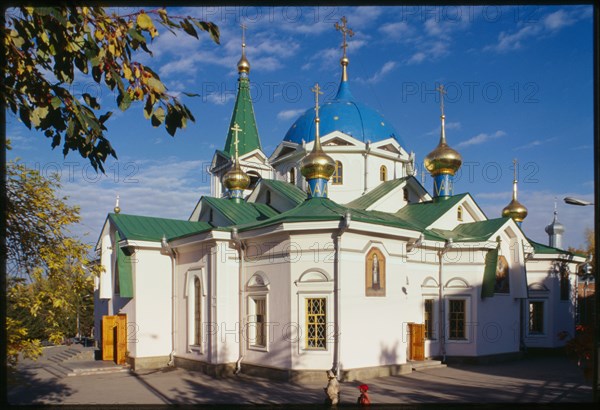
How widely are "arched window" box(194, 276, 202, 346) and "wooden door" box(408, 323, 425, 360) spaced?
642 centimetres

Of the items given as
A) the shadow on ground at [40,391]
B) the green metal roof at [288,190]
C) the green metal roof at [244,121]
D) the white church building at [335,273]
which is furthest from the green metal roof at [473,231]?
the green metal roof at [244,121]

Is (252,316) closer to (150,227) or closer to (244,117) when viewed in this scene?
(150,227)

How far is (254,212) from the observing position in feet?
65.4

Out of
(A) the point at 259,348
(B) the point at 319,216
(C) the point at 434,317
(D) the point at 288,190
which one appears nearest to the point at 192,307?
(A) the point at 259,348

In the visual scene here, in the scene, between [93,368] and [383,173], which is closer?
[93,368]

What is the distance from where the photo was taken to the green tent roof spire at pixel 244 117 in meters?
27.7

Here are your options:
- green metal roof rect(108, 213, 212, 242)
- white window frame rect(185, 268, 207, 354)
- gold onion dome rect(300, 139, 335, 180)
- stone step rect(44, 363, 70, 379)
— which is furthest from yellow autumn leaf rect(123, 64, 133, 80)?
stone step rect(44, 363, 70, 379)

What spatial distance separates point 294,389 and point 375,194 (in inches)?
375

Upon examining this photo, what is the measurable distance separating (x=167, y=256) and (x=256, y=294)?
413 cm

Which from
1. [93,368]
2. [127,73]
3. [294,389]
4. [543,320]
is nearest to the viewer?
[127,73]

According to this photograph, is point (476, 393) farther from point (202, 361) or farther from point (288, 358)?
point (202, 361)

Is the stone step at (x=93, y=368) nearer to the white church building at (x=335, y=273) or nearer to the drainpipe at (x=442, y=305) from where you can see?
the white church building at (x=335, y=273)

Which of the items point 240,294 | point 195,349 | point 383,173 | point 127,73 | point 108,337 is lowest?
point 195,349

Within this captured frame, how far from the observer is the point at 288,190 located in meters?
20.5
